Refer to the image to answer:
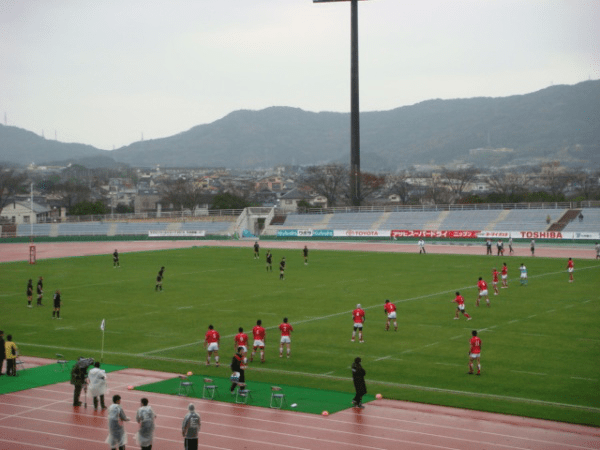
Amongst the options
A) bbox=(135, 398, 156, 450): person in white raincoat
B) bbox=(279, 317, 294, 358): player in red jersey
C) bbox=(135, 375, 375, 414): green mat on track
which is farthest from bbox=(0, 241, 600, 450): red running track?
bbox=(279, 317, 294, 358): player in red jersey

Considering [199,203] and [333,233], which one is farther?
[199,203]

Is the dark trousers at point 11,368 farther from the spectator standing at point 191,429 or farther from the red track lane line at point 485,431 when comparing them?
the red track lane line at point 485,431

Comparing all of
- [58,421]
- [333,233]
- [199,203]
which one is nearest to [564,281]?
[58,421]

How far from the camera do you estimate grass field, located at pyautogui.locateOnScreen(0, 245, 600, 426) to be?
75.8 feet

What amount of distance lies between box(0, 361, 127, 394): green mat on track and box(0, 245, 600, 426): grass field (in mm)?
1821

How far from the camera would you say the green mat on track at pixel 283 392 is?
20.7m

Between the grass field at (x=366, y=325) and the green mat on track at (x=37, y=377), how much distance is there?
71.7 inches

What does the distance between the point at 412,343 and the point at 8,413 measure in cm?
1482

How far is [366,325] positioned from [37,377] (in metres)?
14.1

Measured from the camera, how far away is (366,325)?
32.9 metres

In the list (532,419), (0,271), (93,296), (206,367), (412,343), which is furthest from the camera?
(0,271)

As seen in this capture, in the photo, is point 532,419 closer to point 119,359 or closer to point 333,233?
point 119,359

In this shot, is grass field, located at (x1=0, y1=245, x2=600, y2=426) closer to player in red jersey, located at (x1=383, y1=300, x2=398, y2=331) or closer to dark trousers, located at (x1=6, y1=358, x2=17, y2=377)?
player in red jersey, located at (x1=383, y1=300, x2=398, y2=331)

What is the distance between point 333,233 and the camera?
310 feet
